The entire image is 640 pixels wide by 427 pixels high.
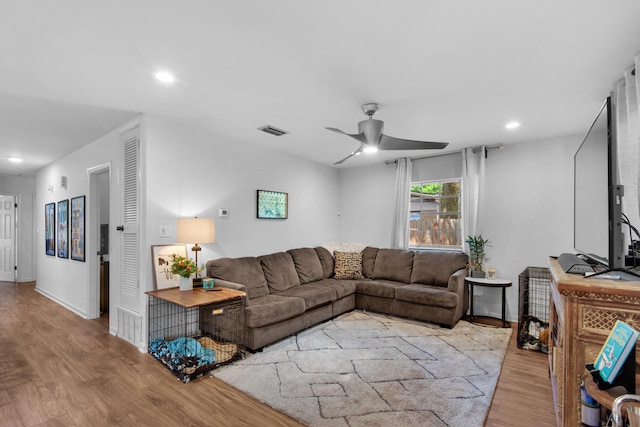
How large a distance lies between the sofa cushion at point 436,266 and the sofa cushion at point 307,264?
1.44m

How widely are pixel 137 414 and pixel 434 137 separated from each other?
13.4 ft

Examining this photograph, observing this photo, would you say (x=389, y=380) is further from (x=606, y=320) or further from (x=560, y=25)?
(x=560, y=25)

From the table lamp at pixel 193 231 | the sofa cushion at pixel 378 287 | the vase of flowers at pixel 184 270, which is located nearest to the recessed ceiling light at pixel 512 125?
the sofa cushion at pixel 378 287

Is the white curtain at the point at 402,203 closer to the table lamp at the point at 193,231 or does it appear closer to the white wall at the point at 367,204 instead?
the white wall at the point at 367,204

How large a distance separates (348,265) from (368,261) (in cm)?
36

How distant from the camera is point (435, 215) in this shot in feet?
16.9

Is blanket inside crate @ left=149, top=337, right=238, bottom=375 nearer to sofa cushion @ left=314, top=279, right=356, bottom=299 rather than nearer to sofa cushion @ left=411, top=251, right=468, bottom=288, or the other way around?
sofa cushion @ left=314, top=279, right=356, bottom=299

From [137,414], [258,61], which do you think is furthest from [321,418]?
[258,61]

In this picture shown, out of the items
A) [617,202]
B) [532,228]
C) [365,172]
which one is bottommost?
[532,228]

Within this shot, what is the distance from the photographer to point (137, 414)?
7.25 feet

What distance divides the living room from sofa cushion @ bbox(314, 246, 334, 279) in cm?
33

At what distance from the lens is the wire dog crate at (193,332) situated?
111 inches

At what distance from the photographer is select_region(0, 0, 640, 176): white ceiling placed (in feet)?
5.53

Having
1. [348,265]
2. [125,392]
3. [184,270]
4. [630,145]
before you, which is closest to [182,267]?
[184,270]
